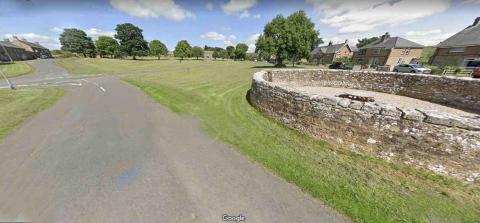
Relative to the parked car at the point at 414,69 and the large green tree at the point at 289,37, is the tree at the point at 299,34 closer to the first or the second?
the large green tree at the point at 289,37

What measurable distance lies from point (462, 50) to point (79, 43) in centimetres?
12033

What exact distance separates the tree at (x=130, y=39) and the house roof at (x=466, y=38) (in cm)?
8337

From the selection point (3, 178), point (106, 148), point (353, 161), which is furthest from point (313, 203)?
point (3, 178)

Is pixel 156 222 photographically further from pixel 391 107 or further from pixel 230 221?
pixel 391 107

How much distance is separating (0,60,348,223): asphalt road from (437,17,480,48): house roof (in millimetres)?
45001

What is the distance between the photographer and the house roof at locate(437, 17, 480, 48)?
30.9 metres

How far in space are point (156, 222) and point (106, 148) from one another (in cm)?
358

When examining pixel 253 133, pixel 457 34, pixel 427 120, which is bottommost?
pixel 253 133

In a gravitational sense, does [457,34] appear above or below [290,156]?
above

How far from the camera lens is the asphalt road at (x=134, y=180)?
136 inches

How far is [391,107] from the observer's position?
5.50 m

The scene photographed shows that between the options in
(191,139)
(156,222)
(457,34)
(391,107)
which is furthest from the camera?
(457,34)

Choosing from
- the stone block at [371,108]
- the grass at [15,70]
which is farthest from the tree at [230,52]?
the stone block at [371,108]

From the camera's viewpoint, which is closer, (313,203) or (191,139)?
(313,203)
